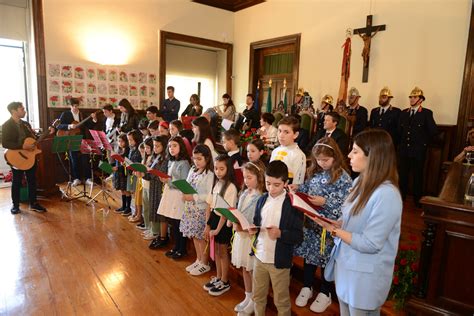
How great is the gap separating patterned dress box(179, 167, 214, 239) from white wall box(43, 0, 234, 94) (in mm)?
5272

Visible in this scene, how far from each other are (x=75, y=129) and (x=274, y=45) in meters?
4.78

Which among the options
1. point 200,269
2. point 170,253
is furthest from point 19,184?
point 200,269

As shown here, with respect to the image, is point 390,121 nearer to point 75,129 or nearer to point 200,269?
point 200,269

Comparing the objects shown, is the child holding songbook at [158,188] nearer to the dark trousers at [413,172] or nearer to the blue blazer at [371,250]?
the blue blazer at [371,250]

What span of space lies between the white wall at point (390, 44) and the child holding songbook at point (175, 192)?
4083mm

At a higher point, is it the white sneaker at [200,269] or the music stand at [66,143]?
the music stand at [66,143]

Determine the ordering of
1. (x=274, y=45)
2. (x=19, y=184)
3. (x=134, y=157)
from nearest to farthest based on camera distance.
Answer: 1. (x=134, y=157)
2. (x=19, y=184)
3. (x=274, y=45)

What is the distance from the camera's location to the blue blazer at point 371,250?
1.30 m

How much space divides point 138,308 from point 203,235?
74 cm

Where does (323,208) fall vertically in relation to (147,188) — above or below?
above

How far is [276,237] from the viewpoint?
179cm

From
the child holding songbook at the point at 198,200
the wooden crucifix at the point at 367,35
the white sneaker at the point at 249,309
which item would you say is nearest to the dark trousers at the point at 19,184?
the child holding songbook at the point at 198,200

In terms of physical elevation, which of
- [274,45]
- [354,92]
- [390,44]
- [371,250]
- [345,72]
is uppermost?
[274,45]

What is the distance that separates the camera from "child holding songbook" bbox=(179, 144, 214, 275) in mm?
2676
